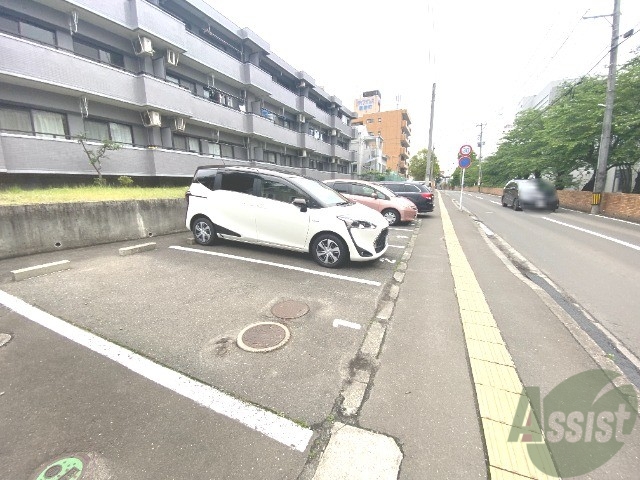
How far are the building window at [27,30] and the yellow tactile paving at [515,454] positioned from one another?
14.8 m

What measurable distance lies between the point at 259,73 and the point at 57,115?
11.2 metres

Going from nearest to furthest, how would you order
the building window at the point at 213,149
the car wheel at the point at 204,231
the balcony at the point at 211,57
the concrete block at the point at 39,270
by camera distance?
1. the concrete block at the point at 39,270
2. the car wheel at the point at 204,231
3. the balcony at the point at 211,57
4. the building window at the point at 213,149

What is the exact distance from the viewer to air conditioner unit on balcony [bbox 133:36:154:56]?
11.1m

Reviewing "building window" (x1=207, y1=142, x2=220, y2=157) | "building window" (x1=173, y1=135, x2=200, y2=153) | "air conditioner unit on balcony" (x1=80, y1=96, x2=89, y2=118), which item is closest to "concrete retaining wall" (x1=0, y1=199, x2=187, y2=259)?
"air conditioner unit on balcony" (x1=80, y1=96, x2=89, y2=118)

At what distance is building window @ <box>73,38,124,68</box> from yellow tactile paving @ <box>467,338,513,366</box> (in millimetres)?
14973

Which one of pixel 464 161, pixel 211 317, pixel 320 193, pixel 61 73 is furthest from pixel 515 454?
pixel 464 161

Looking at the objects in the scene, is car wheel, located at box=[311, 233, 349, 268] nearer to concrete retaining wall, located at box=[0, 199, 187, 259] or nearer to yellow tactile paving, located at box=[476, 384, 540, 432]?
yellow tactile paving, located at box=[476, 384, 540, 432]

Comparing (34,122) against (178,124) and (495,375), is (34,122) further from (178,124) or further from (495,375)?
(495,375)

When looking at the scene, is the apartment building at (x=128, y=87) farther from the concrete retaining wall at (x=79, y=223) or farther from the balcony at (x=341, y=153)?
the balcony at (x=341, y=153)

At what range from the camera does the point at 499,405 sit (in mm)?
2133

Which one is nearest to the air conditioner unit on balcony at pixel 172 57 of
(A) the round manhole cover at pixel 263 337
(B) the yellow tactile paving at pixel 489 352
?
(A) the round manhole cover at pixel 263 337

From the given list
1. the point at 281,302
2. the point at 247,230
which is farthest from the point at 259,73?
the point at 281,302

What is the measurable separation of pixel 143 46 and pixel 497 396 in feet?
49.9

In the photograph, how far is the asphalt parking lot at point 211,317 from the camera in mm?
2207
